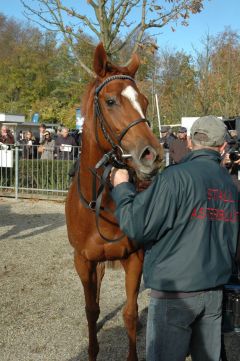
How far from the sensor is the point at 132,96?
2760mm

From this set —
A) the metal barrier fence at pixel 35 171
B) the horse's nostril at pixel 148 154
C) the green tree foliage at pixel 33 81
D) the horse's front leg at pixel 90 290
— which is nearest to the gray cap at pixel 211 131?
the horse's nostril at pixel 148 154

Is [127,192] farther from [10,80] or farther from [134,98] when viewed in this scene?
[10,80]

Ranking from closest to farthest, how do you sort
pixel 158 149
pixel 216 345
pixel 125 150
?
1. pixel 216 345
2. pixel 158 149
3. pixel 125 150

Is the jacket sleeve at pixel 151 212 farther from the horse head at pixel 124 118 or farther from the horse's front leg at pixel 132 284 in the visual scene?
the horse's front leg at pixel 132 284

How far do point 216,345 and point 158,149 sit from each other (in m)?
1.13

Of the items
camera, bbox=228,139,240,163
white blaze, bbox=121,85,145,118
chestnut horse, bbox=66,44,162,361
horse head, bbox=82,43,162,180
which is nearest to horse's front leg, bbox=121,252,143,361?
chestnut horse, bbox=66,44,162,361

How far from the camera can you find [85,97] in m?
3.23

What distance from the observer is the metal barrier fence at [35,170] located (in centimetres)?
1183

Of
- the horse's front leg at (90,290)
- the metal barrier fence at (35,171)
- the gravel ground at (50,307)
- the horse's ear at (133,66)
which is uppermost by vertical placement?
the horse's ear at (133,66)

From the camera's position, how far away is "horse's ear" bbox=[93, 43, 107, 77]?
289 cm

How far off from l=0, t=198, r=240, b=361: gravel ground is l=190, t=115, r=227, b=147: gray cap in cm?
232

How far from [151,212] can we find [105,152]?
1.13 m

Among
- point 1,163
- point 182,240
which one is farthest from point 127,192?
point 1,163

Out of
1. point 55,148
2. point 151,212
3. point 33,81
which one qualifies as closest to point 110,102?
point 151,212
